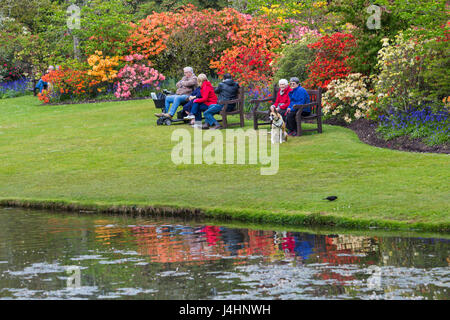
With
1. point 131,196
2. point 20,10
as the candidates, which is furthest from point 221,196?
point 20,10

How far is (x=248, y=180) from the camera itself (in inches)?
570

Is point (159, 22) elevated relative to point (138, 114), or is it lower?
elevated

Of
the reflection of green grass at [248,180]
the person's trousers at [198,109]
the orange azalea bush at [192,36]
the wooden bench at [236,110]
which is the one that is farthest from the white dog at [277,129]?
the orange azalea bush at [192,36]

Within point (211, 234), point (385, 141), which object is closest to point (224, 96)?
point (385, 141)

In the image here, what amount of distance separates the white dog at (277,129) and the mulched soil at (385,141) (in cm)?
235

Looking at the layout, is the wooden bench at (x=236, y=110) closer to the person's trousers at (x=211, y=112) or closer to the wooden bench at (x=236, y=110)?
the wooden bench at (x=236, y=110)

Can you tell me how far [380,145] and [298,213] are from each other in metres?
7.30

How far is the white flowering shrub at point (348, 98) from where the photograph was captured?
2123 cm

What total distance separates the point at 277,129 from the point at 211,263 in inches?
364

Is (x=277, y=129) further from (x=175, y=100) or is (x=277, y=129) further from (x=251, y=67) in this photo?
(x=251, y=67)

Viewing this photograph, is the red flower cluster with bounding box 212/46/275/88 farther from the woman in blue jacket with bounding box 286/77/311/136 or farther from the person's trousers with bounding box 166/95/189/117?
the woman in blue jacket with bounding box 286/77/311/136

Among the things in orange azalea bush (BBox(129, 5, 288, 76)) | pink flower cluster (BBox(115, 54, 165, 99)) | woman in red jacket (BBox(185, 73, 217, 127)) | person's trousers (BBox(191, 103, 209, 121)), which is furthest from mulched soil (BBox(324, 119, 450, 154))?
pink flower cluster (BBox(115, 54, 165, 99))

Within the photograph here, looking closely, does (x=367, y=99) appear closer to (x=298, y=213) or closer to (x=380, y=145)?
(x=380, y=145)
